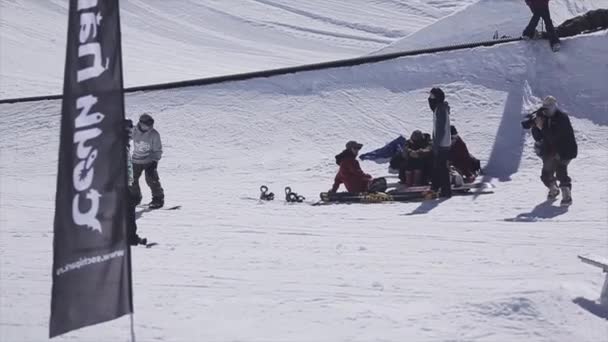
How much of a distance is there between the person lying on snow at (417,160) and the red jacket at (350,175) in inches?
20.5

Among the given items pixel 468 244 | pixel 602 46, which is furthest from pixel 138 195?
pixel 602 46

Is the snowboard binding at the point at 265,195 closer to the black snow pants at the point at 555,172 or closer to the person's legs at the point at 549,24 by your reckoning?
the black snow pants at the point at 555,172

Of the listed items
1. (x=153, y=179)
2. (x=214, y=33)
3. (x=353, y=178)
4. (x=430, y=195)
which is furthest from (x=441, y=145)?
(x=214, y=33)

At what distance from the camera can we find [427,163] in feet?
49.5

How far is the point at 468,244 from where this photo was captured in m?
11.9

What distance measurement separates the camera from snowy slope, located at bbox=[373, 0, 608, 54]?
68.8ft

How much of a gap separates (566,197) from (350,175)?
2738 mm

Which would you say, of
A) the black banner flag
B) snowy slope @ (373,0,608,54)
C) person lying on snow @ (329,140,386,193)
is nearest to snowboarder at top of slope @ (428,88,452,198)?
person lying on snow @ (329,140,386,193)

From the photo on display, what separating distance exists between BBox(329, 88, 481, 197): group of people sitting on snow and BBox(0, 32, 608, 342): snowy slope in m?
0.42

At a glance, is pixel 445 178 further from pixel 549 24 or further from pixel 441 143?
pixel 549 24

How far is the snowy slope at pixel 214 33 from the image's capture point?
2512 cm

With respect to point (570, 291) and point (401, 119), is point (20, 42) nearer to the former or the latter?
point (401, 119)

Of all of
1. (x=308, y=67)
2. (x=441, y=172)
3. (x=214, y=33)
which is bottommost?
(x=441, y=172)

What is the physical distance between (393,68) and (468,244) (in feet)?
26.4
